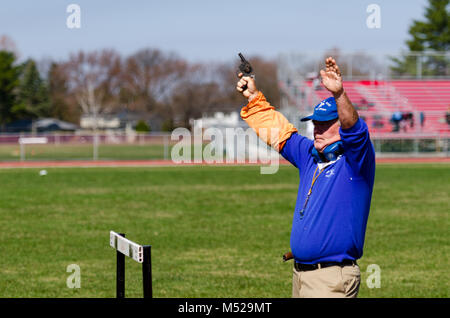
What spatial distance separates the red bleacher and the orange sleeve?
104 ft

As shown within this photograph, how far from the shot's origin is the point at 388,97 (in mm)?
40531

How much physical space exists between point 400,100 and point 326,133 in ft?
122

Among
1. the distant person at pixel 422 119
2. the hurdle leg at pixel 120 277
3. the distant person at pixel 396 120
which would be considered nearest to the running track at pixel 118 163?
the distant person at pixel 396 120

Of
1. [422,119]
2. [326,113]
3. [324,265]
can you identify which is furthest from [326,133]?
[422,119]

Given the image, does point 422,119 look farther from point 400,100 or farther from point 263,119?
point 263,119

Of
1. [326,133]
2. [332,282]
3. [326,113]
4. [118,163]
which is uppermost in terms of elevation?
[326,113]

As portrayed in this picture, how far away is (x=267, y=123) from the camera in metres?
4.80

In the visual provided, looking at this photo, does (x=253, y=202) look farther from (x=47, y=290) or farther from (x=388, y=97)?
(x=388, y=97)

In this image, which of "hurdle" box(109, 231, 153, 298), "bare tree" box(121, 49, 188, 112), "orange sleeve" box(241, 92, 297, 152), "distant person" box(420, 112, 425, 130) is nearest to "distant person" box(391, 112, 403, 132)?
"distant person" box(420, 112, 425, 130)

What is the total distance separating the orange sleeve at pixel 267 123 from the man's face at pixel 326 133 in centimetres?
47

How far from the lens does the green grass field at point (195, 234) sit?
8.75 m

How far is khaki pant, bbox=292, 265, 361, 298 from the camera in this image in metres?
4.28

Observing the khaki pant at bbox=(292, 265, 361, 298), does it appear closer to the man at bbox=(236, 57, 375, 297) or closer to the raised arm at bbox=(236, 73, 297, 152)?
the man at bbox=(236, 57, 375, 297)

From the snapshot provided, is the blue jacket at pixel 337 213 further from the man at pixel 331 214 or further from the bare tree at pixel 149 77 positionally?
the bare tree at pixel 149 77
